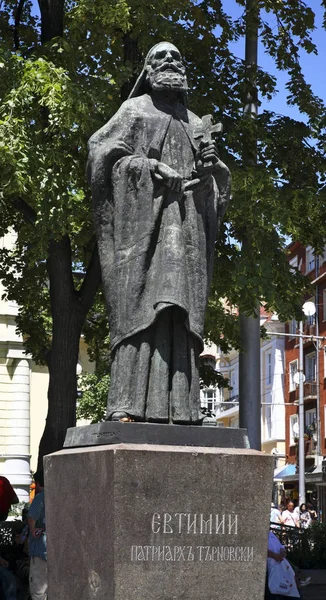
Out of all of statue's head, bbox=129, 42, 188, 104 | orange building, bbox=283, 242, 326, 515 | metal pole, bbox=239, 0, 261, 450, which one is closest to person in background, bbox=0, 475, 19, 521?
metal pole, bbox=239, 0, 261, 450

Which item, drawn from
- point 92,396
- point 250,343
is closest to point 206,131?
point 250,343

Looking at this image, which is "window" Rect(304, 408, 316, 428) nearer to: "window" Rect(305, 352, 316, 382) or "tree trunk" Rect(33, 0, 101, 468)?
"window" Rect(305, 352, 316, 382)

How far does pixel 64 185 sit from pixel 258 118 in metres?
3.89

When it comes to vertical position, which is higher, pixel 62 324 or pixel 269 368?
pixel 269 368

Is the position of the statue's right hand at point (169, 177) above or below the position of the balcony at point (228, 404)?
below

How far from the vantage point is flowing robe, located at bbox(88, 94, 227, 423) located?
24.6ft

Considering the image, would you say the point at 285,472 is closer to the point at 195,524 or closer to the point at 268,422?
the point at 268,422

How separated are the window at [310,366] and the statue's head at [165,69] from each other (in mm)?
52441

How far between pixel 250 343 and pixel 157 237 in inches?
439

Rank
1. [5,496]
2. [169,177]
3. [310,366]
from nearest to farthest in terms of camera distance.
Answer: [169,177] < [5,496] < [310,366]

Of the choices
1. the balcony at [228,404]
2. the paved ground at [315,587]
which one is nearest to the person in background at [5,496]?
the paved ground at [315,587]

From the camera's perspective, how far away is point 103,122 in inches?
648

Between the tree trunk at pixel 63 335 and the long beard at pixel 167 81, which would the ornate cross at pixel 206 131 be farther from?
the tree trunk at pixel 63 335

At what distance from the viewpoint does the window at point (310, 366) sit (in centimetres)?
6031
